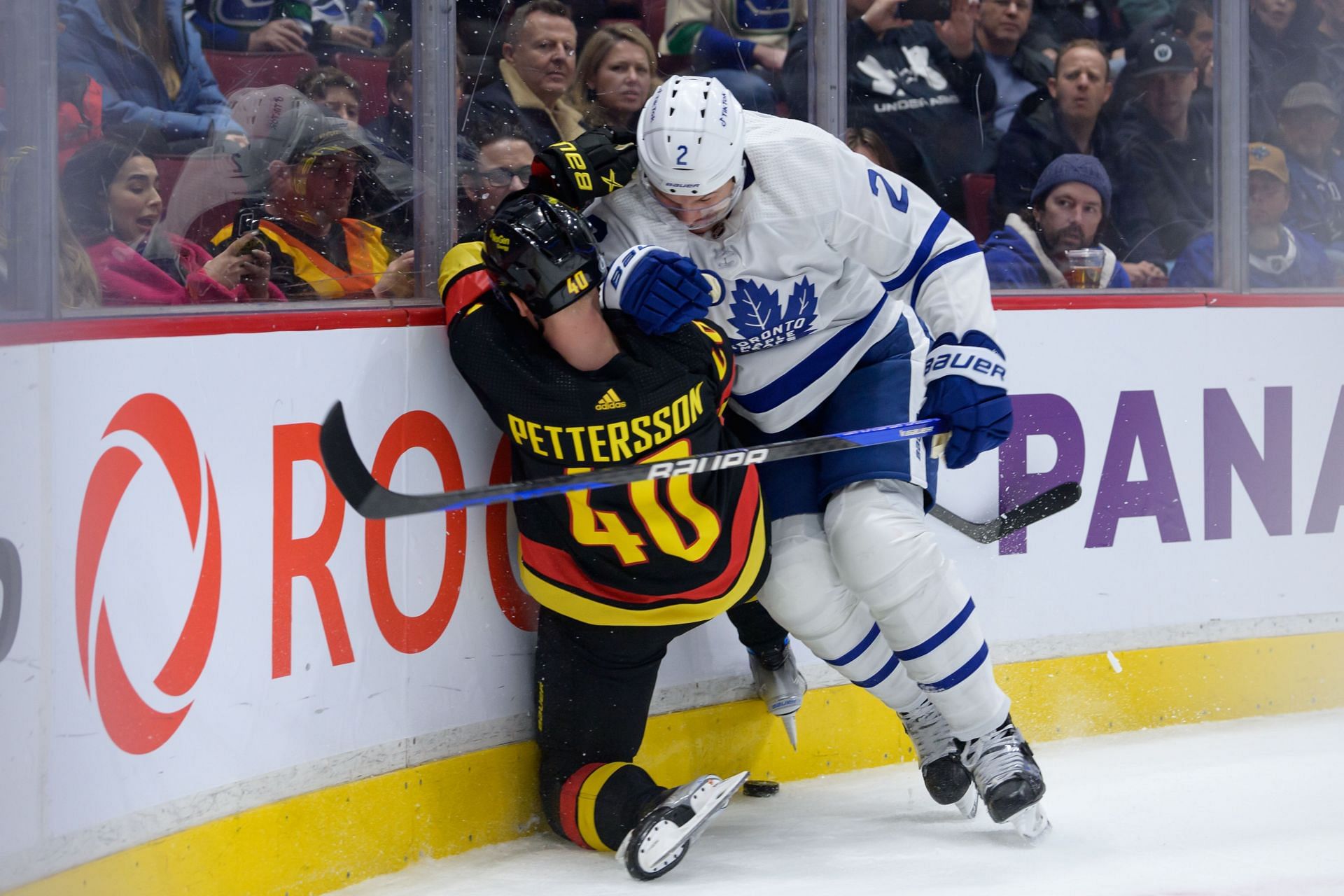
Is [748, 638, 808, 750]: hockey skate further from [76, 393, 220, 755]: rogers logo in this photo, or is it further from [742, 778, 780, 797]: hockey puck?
[76, 393, 220, 755]: rogers logo

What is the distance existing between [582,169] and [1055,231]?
130cm

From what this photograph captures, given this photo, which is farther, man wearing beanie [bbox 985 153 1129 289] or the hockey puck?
man wearing beanie [bbox 985 153 1129 289]

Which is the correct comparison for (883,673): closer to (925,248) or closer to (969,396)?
(969,396)

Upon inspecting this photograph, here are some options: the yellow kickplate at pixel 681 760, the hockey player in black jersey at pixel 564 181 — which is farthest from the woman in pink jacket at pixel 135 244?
the yellow kickplate at pixel 681 760

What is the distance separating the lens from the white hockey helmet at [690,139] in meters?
2.26

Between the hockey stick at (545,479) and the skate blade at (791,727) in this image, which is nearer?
the hockey stick at (545,479)

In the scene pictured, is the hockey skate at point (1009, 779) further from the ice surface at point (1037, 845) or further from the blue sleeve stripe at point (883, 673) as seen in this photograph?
the blue sleeve stripe at point (883, 673)

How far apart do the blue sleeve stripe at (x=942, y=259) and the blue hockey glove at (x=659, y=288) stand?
480 mm

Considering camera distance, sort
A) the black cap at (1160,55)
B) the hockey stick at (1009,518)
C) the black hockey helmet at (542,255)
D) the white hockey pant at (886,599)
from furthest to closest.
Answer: the black cap at (1160,55) → the hockey stick at (1009,518) → the white hockey pant at (886,599) → the black hockey helmet at (542,255)

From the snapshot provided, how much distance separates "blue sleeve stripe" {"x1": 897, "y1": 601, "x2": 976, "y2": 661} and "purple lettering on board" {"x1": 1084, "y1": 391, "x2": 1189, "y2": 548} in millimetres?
829

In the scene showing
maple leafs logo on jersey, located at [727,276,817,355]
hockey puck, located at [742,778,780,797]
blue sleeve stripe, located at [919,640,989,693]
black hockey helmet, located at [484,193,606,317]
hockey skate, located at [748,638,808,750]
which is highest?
black hockey helmet, located at [484,193,606,317]

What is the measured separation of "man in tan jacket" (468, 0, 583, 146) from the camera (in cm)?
256

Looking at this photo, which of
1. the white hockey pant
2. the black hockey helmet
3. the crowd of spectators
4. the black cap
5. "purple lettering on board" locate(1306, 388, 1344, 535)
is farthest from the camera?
"purple lettering on board" locate(1306, 388, 1344, 535)

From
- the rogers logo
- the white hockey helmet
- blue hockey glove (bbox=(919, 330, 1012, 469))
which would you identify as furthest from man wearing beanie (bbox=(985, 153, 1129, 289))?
the rogers logo
